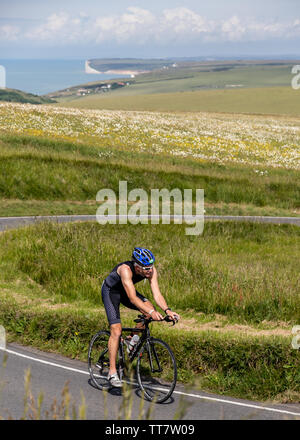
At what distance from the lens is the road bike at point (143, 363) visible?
852 cm

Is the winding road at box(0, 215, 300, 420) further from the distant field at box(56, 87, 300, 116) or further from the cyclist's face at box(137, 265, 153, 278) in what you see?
the distant field at box(56, 87, 300, 116)

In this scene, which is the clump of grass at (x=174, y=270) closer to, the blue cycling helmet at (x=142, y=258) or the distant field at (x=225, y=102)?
the blue cycling helmet at (x=142, y=258)

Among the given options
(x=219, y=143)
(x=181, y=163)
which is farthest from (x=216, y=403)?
(x=219, y=143)

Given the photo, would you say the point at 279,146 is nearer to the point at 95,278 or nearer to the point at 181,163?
the point at 181,163

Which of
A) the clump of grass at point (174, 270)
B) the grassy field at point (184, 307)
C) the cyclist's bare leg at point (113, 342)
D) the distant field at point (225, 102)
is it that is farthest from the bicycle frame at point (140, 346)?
the distant field at point (225, 102)

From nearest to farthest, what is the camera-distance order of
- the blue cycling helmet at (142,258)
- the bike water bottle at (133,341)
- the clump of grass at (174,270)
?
the blue cycling helmet at (142,258) → the bike water bottle at (133,341) → the clump of grass at (174,270)

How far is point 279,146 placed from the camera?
56.8 metres

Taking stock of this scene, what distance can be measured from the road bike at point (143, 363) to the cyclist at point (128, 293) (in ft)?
0.61

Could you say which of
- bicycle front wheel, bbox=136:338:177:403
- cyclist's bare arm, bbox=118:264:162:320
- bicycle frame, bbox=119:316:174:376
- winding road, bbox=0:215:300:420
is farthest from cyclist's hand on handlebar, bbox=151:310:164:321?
winding road, bbox=0:215:300:420

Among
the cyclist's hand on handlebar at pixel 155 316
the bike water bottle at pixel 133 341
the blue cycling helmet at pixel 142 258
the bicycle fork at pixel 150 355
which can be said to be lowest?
the bicycle fork at pixel 150 355

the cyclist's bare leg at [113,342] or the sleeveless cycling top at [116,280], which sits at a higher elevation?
the sleeveless cycling top at [116,280]

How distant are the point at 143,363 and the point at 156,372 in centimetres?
30

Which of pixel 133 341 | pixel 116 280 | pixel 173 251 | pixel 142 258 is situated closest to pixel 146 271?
pixel 142 258
